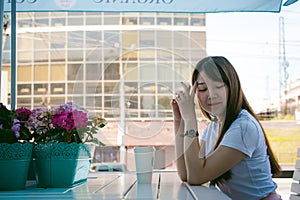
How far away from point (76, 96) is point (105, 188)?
1.05ft

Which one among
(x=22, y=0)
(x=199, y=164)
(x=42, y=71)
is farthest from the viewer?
(x=42, y=71)

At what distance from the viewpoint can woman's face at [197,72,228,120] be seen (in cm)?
129

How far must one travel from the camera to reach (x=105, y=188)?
1.07 metres

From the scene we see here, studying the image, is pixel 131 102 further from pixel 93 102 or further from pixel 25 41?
pixel 25 41

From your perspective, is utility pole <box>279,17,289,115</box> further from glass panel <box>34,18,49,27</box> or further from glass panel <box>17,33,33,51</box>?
glass panel <box>17,33,33,51</box>

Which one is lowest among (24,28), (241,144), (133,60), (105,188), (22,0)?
(105,188)

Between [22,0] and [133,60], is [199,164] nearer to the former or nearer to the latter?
[133,60]

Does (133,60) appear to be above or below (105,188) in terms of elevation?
above

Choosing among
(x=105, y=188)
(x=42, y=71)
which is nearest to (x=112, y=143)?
(x=105, y=188)

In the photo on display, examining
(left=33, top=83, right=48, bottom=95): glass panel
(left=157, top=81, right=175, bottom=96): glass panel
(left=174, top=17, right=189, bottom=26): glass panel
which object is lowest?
(left=157, top=81, right=175, bottom=96): glass panel

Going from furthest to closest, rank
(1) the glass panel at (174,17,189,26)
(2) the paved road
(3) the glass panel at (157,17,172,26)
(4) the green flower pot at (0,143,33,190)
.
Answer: (2) the paved road → (1) the glass panel at (174,17,189,26) → (3) the glass panel at (157,17,172,26) → (4) the green flower pot at (0,143,33,190)

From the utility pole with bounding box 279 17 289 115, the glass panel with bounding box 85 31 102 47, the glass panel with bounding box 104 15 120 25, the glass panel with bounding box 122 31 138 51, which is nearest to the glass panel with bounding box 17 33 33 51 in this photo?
the glass panel with bounding box 85 31 102 47

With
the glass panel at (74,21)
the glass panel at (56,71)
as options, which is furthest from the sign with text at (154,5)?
the glass panel at (56,71)

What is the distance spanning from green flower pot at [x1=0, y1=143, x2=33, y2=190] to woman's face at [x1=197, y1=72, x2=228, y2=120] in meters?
0.55
